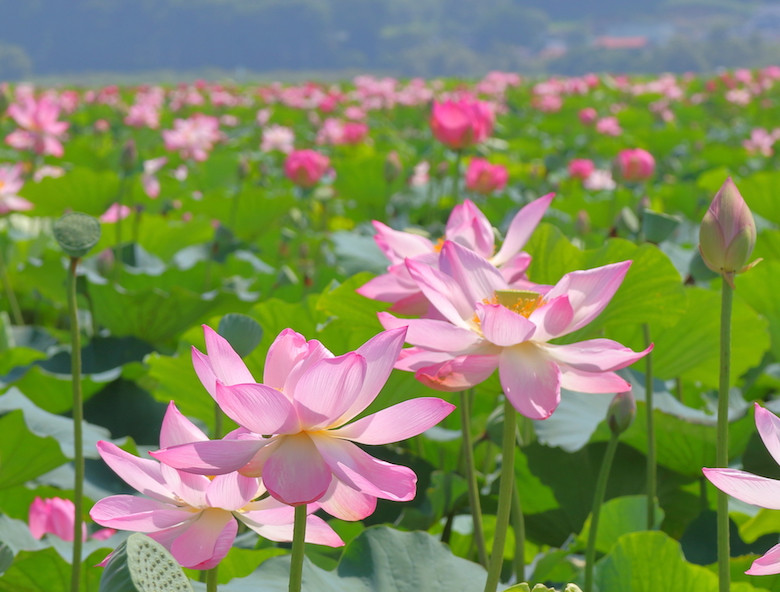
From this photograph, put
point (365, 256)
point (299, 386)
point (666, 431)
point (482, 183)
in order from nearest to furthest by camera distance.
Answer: point (299, 386)
point (666, 431)
point (365, 256)
point (482, 183)

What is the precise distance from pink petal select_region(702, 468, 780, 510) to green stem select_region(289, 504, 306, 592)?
0.76 feet

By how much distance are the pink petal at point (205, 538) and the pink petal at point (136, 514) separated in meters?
0.01

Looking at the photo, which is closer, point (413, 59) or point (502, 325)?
point (502, 325)

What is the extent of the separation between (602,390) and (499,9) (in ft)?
265

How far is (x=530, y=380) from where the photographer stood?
21.7 inches

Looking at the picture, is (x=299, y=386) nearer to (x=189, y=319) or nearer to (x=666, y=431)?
(x=666, y=431)

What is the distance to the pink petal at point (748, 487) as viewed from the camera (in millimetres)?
448

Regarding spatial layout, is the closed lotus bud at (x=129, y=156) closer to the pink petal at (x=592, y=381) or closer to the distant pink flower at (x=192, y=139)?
the pink petal at (x=592, y=381)

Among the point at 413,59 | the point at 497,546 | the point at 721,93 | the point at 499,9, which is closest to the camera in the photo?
the point at 497,546

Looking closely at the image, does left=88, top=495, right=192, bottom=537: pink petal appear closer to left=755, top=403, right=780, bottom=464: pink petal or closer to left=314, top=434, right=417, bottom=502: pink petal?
left=314, top=434, right=417, bottom=502: pink petal

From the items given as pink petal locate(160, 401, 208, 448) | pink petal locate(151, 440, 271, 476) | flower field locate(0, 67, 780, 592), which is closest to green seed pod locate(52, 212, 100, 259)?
flower field locate(0, 67, 780, 592)

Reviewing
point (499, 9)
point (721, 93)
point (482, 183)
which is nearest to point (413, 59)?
point (499, 9)

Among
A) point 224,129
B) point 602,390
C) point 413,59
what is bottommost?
point 602,390

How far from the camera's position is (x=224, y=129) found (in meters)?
6.28
